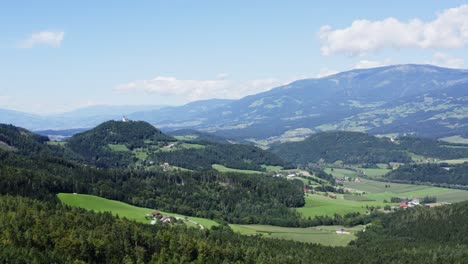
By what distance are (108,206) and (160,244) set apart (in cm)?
5113

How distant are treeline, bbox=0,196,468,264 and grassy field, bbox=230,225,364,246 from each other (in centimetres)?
492

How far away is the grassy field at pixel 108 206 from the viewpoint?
423 ft

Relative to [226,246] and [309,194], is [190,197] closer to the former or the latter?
[309,194]

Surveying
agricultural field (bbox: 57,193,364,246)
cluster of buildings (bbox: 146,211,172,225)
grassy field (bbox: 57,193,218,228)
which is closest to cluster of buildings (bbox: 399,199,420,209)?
agricultural field (bbox: 57,193,364,246)

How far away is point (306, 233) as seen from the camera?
13488cm

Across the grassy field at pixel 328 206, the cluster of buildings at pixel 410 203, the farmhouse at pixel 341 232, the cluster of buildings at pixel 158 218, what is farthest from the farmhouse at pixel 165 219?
the cluster of buildings at pixel 410 203

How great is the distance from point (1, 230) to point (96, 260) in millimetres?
15999

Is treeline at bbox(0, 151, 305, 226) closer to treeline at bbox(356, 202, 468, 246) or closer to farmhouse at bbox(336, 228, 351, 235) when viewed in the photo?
farmhouse at bbox(336, 228, 351, 235)

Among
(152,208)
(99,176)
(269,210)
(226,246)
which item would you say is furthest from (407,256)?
(99,176)

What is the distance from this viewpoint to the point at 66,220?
90.0 metres

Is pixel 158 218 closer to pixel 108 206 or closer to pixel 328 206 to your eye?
pixel 108 206

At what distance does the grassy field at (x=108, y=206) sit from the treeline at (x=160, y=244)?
40.5 ft

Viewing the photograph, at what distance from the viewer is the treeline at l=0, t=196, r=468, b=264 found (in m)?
74.4

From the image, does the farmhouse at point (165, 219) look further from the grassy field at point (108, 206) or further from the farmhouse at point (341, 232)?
the farmhouse at point (341, 232)
